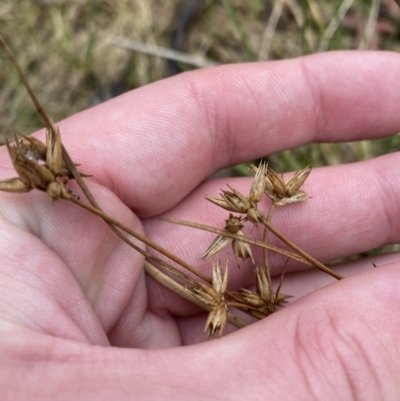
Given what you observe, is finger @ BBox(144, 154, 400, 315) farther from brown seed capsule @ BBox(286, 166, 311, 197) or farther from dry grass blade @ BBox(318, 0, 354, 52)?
dry grass blade @ BBox(318, 0, 354, 52)

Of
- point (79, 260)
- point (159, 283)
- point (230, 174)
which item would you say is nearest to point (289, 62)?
point (230, 174)

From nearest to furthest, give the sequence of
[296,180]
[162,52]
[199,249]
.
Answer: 1. [296,180]
2. [199,249]
3. [162,52]

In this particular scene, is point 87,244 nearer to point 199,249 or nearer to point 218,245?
point 218,245

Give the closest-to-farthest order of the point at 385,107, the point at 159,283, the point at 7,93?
the point at 159,283, the point at 385,107, the point at 7,93

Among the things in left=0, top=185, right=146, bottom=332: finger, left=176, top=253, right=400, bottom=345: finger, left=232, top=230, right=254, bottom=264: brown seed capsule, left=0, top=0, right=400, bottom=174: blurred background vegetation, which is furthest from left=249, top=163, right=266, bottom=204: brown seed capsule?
left=0, top=0, right=400, bottom=174: blurred background vegetation

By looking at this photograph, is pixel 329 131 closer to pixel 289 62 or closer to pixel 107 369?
pixel 289 62

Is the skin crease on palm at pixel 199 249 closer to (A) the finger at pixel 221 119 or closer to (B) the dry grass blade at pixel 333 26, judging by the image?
(A) the finger at pixel 221 119

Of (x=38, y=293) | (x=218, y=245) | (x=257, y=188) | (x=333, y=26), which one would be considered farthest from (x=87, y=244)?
(x=333, y=26)
